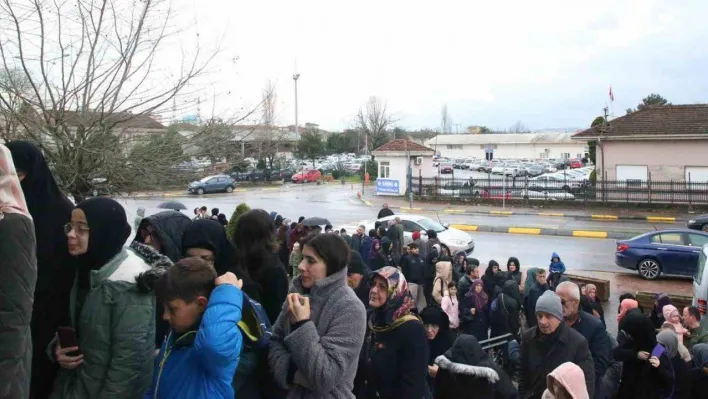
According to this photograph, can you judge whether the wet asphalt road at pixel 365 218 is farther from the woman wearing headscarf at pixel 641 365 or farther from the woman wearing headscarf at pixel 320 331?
the woman wearing headscarf at pixel 641 365

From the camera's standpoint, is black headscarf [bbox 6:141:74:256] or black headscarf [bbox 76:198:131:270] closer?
black headscarf [bbox 76:198:131:270]

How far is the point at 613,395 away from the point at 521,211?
25411mm

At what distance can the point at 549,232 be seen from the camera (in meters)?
23.6

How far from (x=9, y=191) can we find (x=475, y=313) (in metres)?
6.28

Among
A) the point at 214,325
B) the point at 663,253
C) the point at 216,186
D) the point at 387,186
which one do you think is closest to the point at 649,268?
the point at 663,253

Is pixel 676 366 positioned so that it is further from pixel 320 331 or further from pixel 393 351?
pixel 320 331

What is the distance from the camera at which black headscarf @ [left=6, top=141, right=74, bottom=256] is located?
3.76 meters

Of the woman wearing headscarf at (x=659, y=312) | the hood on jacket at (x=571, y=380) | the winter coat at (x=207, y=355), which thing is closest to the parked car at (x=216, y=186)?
the woman wearing headscarf at (x=659, y=312)

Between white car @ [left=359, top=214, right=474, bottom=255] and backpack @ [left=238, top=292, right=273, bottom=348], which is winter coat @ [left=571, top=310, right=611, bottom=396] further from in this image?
white car @ [left=359, top=214, right=474, bottom=255]

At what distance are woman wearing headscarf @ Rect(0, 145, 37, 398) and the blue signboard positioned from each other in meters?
35.2

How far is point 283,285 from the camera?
15.1 ft

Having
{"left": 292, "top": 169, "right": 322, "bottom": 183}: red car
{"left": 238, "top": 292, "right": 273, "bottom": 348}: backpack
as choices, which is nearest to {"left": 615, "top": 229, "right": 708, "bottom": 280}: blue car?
{"left": 238, "top": 292, "right": 273, "bottom": 348}: backpack

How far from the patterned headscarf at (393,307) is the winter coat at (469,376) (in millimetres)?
413

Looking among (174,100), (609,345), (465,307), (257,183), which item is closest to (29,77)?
(174,100)
